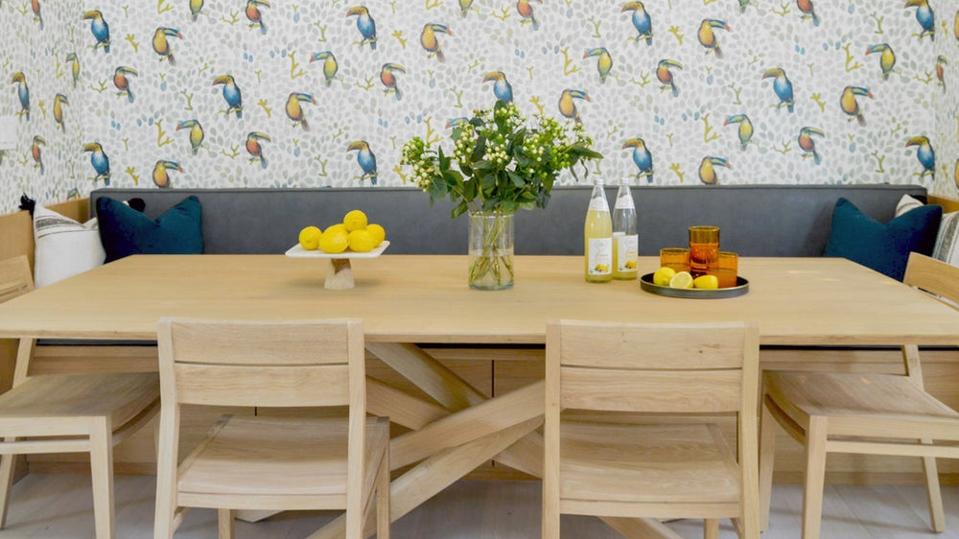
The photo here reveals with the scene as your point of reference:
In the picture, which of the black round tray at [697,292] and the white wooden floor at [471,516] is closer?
the black round tray at [697,292]

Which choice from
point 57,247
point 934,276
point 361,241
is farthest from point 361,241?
point 57,247

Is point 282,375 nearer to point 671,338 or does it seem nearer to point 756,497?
point 671,338

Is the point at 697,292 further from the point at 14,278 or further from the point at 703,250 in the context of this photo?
the point at 14,278

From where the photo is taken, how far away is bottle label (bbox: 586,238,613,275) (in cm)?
250

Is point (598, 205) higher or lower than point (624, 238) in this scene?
higher

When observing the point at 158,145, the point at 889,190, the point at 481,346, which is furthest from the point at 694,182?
the point at 158,145

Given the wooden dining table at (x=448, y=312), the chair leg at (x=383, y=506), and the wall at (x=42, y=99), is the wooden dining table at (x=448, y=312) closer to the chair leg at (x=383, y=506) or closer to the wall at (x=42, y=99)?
the chair leg at (x=383, y=506)

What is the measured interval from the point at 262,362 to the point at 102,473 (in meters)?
0.75

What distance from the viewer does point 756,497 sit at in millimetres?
1834

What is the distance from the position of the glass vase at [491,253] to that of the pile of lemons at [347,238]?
25cm

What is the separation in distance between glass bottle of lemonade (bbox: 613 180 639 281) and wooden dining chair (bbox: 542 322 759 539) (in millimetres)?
719

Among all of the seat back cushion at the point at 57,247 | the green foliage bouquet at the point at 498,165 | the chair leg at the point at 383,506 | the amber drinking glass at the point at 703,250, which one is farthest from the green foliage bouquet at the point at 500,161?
the seat back cushion at the point at 57,247

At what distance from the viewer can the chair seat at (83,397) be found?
236cm

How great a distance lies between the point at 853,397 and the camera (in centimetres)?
242
